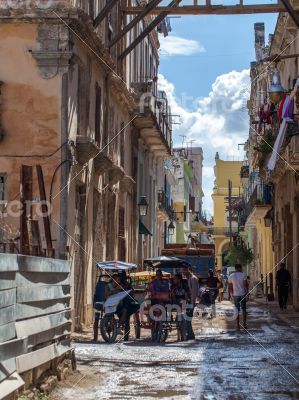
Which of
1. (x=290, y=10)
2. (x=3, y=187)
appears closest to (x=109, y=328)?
(x=3, y=187)

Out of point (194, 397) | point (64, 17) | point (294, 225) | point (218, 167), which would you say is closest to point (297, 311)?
point (294, 225)

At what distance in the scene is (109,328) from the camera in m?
16.9

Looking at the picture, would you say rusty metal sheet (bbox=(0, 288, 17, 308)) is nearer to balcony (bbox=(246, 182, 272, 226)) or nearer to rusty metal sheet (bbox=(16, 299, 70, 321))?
rusty metal sheet (bbox=(16, 299, 70, 321))

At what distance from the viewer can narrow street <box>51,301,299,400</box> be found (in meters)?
9.81

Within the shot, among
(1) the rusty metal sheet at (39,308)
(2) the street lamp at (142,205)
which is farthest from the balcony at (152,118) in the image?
(1) the rusty metal sheet at (39,308)

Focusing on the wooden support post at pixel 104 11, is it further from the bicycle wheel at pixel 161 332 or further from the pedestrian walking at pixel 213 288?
the pedestrian walking at pixel 213 288

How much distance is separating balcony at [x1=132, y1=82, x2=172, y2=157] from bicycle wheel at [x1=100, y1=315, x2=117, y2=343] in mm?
14066

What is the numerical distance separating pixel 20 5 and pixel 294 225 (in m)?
14.0

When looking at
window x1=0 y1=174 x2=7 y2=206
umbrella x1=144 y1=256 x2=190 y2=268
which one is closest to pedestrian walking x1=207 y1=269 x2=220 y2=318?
umbrella x1=144 y1=256 x2=190 y2=268

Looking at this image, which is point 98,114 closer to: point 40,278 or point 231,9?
point 231,9

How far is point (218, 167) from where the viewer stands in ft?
310

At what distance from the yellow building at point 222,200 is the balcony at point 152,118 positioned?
44029mm

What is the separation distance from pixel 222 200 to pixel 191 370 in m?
79.2

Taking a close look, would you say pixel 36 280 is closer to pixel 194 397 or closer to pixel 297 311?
pixel 194 397
